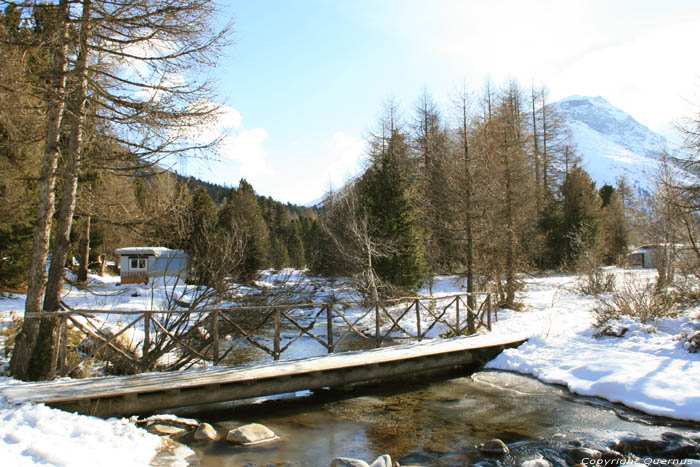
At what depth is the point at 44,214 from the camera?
7852 millimetres

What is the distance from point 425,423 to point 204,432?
3.52 meters

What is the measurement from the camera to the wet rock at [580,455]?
615 cm

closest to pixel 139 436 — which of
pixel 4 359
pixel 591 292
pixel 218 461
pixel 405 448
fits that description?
pixel 218 461

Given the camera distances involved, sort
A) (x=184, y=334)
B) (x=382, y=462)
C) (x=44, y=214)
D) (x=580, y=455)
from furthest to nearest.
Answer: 1. (x=184, y=334)
2. (x=44, y=214)
3. (x=580, y=455)
4. (x=382, y=462)

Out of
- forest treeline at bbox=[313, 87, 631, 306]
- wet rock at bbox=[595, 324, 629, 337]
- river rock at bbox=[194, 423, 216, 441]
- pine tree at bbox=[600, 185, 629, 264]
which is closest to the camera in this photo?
river rock at bbox=[194, 423, 216, 441]

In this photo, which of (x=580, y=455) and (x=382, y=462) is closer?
(x=382, y=462)

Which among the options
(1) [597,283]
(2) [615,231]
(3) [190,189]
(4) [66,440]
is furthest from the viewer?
(2) [615,231]

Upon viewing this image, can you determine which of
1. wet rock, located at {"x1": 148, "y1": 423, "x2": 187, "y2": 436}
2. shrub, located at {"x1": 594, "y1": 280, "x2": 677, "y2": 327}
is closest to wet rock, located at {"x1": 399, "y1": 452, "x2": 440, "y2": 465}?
wet rock, located at {"x1": 148, "y1": 423, "x2": 187, "y2": 436}

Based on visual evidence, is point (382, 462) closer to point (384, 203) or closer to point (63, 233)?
point (63, 233)

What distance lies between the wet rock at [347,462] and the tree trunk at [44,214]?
214 inches

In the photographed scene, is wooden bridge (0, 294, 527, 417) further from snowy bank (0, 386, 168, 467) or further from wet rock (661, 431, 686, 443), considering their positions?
wet rock (661, 431, 686, 443)

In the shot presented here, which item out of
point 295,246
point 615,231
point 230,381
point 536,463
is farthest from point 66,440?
point 295,246

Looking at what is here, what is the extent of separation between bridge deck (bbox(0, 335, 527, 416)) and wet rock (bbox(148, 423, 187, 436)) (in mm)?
446

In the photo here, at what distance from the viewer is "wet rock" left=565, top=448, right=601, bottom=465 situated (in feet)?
20.2
